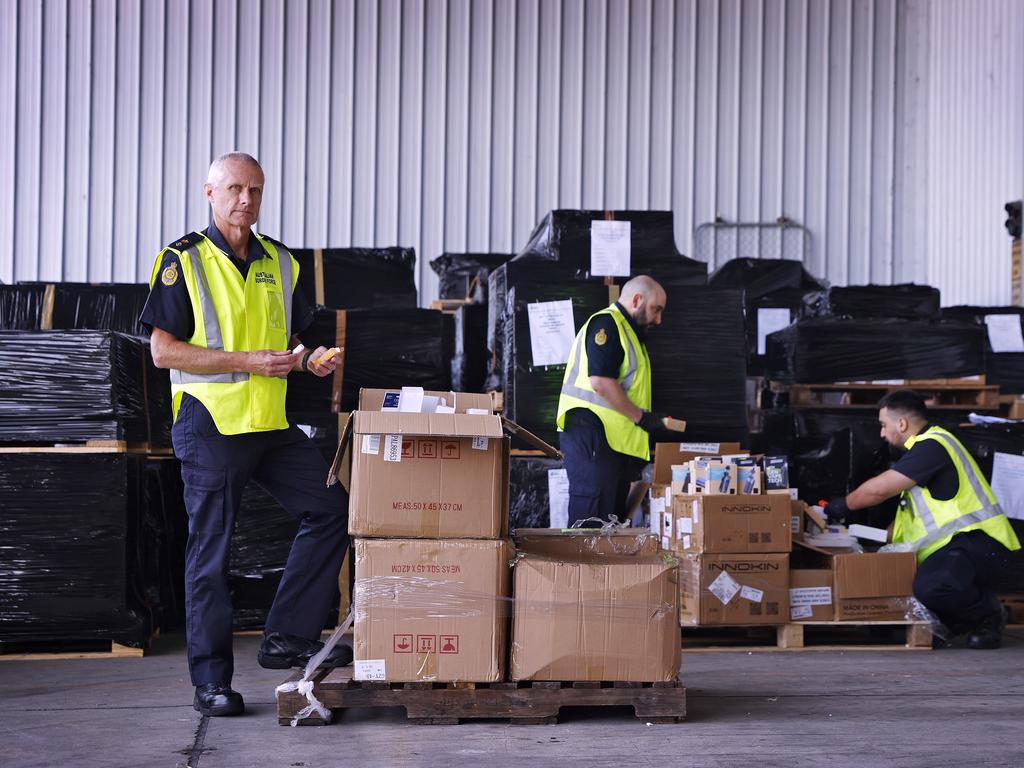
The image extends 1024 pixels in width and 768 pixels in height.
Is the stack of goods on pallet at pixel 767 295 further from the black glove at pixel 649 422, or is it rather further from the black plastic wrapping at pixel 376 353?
the black plastic wrapping at pixel 376 353

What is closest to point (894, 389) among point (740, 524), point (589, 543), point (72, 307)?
point (740, 524)

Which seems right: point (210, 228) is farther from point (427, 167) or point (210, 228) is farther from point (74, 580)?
point (427, 167)

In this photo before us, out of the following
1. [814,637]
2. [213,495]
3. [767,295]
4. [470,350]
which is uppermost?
[767,295]

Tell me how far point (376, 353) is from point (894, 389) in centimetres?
311

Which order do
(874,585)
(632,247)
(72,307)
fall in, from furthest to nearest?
(72,307) → (632,247) → (874,585)

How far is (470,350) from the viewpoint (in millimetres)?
7090

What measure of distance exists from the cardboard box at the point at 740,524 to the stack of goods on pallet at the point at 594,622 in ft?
5.21

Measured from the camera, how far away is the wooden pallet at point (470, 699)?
356cm

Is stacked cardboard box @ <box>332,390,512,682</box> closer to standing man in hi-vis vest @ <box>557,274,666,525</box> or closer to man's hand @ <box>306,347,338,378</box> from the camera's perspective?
man's hand @ <box>306,347,338,378</box>

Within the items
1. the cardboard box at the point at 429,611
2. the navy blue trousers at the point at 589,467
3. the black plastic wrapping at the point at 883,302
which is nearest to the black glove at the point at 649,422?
the navy blue trousers at the point at 589,467

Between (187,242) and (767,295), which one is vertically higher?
(767,295)

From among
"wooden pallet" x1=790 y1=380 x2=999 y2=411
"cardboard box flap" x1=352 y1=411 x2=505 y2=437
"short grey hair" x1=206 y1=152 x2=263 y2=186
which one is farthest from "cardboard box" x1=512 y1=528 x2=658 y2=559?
"wooden pallet" x1=790 y1=380 x2=999 y2=411

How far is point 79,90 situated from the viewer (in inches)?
389

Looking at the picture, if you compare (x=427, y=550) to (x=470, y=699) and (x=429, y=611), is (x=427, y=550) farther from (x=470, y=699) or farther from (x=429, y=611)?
(x=470, y=699)
